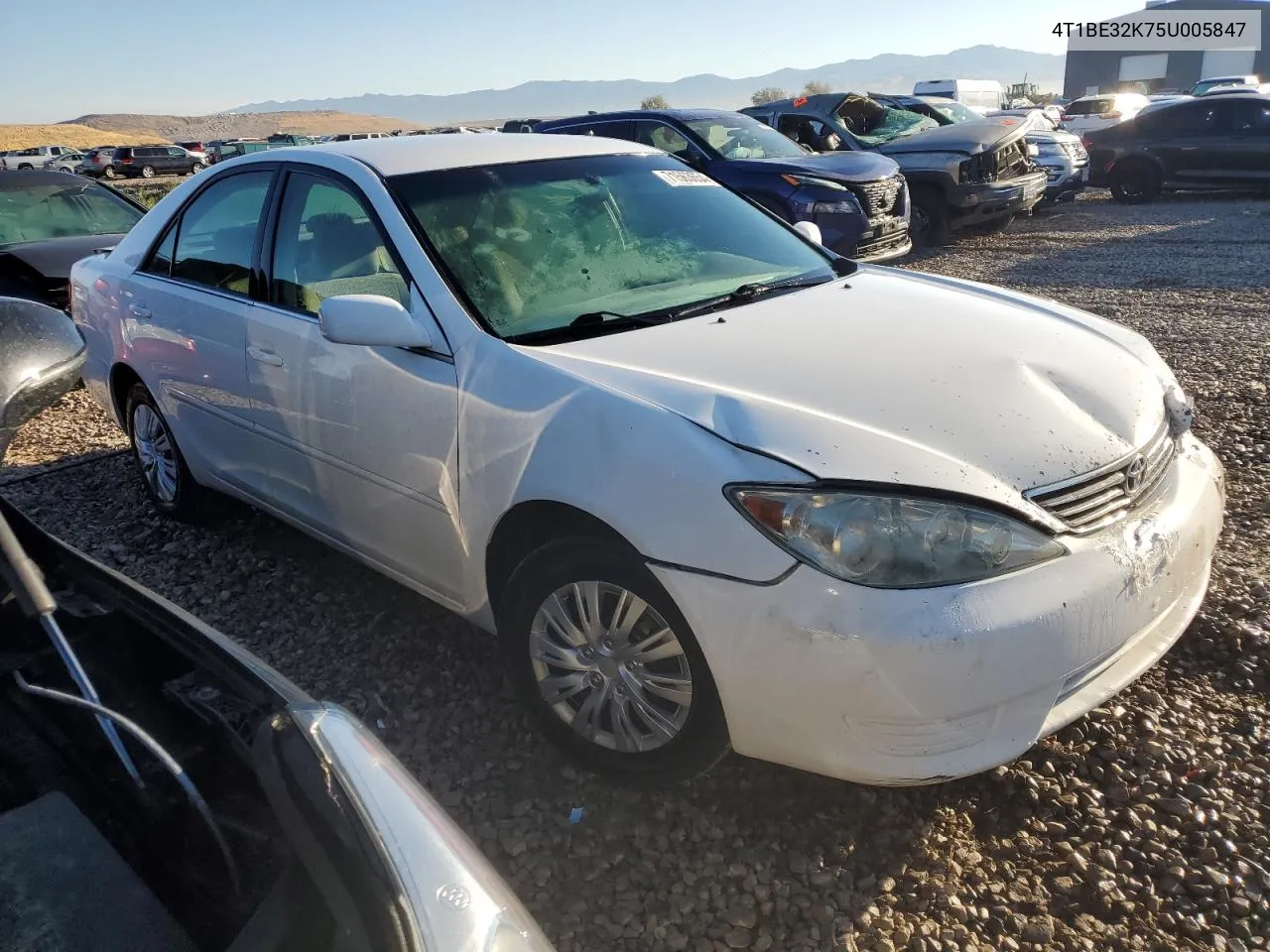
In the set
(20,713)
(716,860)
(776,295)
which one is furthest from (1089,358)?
(20,713)

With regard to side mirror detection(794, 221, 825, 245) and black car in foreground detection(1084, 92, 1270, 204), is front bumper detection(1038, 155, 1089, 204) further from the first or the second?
side mirror detection(794, 221, 825, 245)

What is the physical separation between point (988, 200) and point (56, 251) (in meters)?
9.45

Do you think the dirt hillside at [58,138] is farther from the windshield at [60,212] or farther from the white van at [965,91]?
the windshield at [60,212]

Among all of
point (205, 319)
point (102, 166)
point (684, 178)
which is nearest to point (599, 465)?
point (684, 178)

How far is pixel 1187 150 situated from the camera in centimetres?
1518

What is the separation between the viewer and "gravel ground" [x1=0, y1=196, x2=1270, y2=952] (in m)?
2.17

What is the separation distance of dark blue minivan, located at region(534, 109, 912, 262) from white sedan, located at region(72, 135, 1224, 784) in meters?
5.36

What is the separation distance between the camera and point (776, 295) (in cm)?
316

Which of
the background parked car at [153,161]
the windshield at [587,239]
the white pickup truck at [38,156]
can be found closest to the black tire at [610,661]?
the windshield at [587,239]

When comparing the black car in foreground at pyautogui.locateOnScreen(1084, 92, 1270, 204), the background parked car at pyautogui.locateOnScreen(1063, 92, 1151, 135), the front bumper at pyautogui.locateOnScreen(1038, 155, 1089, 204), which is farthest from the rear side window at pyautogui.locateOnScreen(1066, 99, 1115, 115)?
the front bumper at pyautogui.locateOnScreen(1038, 155, 1089, 204)

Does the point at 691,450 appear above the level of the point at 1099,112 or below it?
above

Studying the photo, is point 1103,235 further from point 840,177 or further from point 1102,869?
point 1102,869

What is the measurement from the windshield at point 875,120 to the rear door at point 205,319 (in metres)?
10.9

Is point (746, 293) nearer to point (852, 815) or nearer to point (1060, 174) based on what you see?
point (852, 815)
